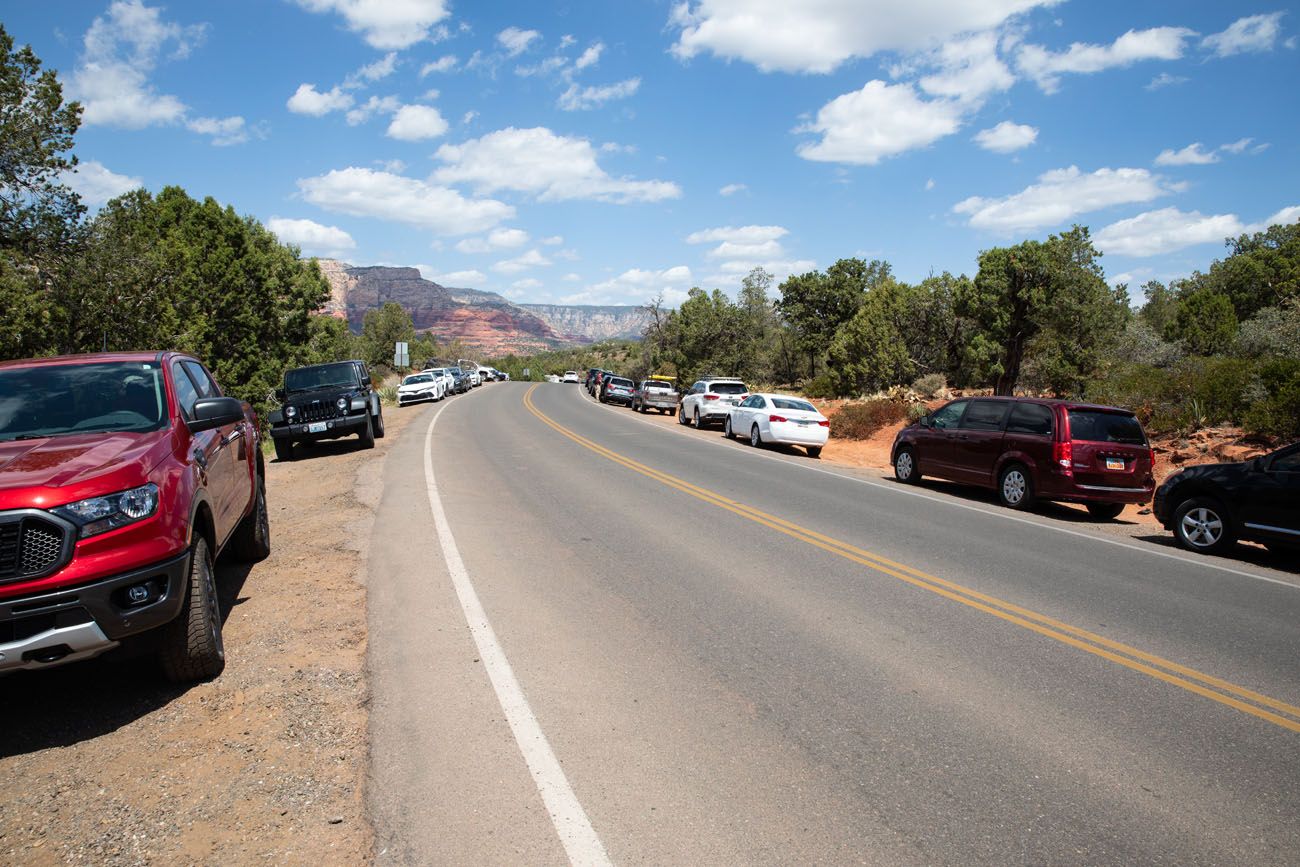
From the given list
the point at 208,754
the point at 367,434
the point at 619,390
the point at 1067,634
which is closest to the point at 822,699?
the point at 1067,634

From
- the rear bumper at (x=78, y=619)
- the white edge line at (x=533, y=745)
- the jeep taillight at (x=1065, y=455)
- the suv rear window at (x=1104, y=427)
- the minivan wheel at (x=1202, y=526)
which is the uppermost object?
the suv rear window at (x=1104, y=427)

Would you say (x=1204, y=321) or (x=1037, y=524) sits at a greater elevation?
(x=1204, y=321)

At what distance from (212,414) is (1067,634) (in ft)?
20.9

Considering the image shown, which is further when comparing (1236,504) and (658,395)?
(658,395)

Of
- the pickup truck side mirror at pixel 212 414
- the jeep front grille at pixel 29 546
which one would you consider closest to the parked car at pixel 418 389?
the pickup truck side mirror at pixel 212 414

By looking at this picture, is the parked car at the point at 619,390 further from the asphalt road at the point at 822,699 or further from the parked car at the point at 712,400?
the asphalt road at the point at 822,699

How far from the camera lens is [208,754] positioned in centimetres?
398

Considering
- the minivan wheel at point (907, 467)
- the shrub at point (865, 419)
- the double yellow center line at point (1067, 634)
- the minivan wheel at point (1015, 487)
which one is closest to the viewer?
the double yellow center line at point (1067, 634)

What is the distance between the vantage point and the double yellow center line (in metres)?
4.71

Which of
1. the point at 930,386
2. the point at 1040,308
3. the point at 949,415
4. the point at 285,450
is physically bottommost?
the point at 285,450

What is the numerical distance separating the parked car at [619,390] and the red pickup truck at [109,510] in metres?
36.9

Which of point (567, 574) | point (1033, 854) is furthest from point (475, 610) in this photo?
point (1033, 854)

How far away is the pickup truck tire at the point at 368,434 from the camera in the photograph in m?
17.9

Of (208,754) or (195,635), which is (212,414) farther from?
(208,754)
